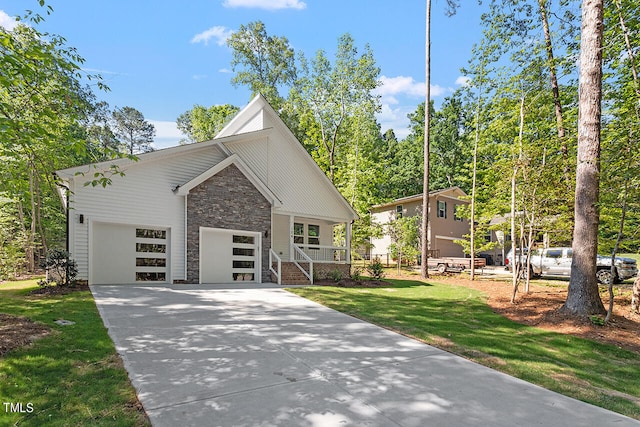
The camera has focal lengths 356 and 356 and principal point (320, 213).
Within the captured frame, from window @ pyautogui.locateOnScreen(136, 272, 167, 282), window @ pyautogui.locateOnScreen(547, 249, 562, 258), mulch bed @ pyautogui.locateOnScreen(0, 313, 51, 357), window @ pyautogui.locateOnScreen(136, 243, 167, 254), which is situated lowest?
window @ pyautogui.locateOnScreen(136, 272, 167, 282)

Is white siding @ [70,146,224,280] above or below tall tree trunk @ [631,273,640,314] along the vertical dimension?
above

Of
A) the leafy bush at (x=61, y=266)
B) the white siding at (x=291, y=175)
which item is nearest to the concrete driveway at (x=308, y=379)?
the leafy bush at (x=61, y=266)

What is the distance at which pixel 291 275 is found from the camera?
14953mm

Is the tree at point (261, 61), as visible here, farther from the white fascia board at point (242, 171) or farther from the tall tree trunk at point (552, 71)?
the tall tree trunk at point (552, 71)

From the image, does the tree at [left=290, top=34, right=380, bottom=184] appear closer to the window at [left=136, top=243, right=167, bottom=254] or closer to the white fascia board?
the white fascia board

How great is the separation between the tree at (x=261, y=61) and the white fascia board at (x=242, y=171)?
765 inches

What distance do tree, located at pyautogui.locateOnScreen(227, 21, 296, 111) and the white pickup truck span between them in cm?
2378

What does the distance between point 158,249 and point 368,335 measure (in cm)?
883

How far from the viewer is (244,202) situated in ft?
45.9

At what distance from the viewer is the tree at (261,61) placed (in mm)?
31672

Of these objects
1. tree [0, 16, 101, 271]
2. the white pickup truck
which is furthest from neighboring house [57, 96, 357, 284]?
the white pickup truck

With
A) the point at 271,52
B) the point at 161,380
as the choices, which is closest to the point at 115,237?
the point at 161,380

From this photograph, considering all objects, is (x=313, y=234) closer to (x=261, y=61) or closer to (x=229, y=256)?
(x=229, y=256)

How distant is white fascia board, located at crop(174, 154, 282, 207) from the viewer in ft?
40.8
